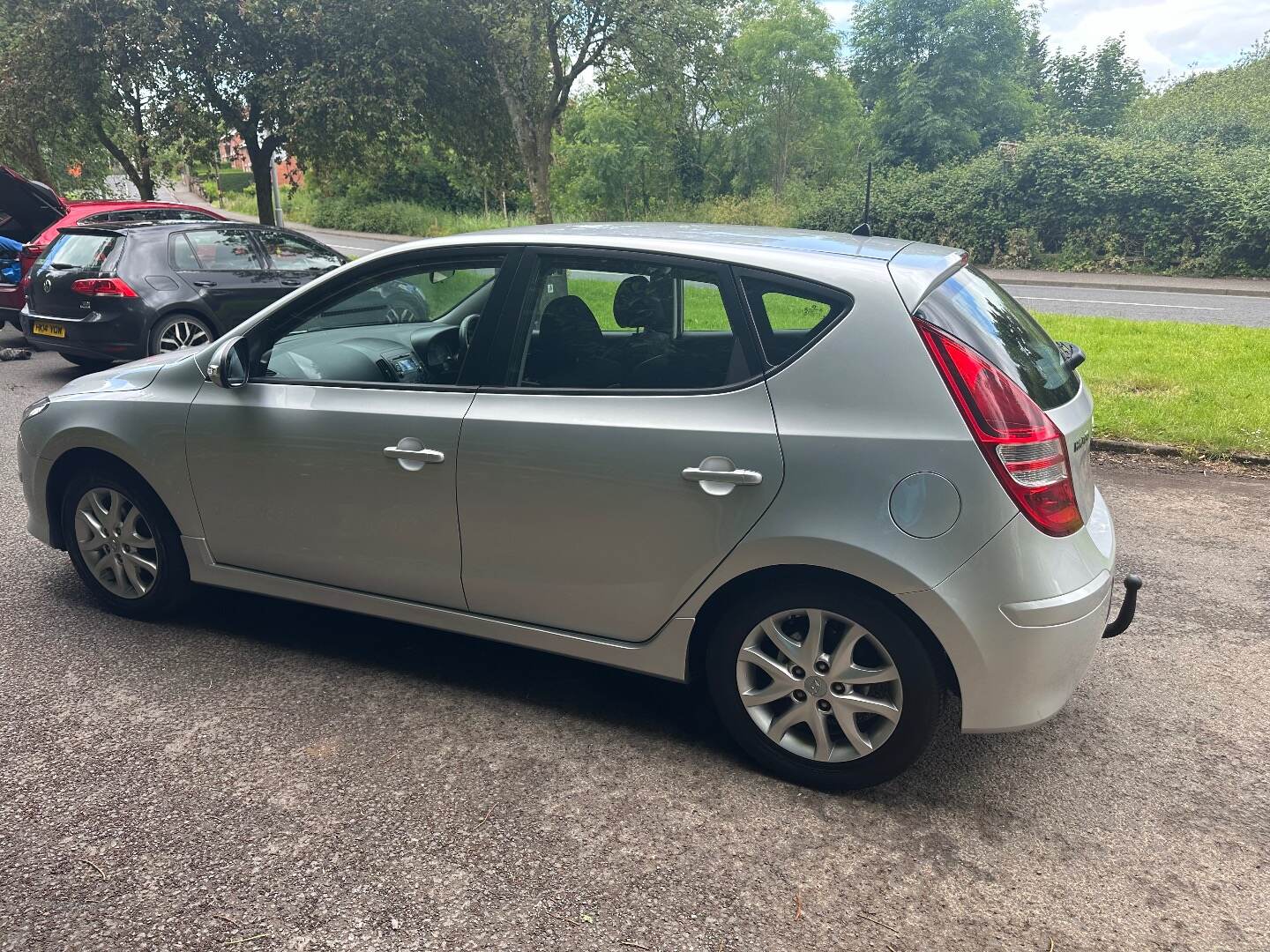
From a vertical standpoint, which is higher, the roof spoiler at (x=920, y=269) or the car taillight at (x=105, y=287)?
the roof spoiler at (x=920, y=269)

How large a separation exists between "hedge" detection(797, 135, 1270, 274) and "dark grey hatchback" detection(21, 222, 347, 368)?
22.6 meters

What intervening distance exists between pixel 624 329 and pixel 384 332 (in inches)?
49.3

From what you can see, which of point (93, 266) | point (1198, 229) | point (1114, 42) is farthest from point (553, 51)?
point (1114, 42)

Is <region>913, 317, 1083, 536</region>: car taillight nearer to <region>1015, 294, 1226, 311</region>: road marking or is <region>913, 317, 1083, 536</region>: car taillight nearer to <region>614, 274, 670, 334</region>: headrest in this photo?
<region>614, 274, 670, 334</region>: headrest

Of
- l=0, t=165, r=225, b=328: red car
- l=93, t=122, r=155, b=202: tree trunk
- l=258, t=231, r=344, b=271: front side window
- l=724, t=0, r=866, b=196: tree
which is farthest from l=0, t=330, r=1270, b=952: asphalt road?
l=724, t=0, r=866, b=196: tree

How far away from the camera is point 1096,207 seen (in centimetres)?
2658

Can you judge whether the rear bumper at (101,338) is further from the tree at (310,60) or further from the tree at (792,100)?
the tree at (792,100)

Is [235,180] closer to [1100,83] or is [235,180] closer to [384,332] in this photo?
[1100,83]

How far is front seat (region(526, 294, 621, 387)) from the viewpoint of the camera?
3127 mm

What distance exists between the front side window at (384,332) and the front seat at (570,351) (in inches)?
10.9

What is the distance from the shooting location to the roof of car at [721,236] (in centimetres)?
310

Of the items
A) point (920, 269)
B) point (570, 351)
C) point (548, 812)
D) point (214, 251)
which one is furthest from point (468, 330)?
point (214, 251)

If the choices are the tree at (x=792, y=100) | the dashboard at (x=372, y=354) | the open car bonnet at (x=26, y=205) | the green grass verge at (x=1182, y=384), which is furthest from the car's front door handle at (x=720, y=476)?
the tree at (x=792, y=100)

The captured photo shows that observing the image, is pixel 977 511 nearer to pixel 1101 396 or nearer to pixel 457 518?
pixel 457 518
